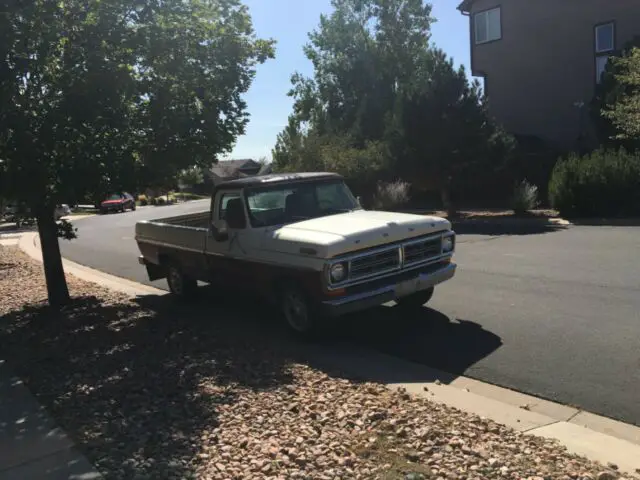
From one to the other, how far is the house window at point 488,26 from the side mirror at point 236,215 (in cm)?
2459

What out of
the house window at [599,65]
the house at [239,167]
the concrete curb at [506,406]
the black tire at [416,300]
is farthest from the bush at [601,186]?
the house at [239,167]

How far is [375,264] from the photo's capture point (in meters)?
6.61

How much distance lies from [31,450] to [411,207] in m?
23.7

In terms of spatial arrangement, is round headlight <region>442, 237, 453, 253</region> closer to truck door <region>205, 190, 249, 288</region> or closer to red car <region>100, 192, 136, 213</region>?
truck door <region>205, 190, 249, 288</region>

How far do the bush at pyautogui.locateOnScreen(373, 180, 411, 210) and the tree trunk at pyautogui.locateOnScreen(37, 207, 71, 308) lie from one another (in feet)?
55.2

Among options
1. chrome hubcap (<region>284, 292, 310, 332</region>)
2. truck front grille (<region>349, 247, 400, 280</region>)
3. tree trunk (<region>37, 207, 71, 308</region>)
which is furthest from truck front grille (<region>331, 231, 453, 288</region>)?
tree trunk (<region>37, 207, 71, 308</region>)

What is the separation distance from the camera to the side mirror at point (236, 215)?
7.55 meters

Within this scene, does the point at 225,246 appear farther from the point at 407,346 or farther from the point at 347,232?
the point at 407,346

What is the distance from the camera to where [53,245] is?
8758 mm

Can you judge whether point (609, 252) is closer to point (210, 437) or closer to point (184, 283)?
point (184, 283)

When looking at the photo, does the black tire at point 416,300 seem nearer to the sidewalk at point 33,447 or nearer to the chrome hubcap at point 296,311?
the chrome hubcap at point 296,311

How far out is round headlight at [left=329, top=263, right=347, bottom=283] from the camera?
20.5 ft

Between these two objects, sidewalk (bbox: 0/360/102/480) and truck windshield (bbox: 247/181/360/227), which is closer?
sidewalk (bbox: 0/360/102/480)

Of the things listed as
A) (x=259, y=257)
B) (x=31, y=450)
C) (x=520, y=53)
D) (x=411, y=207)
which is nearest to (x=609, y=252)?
(x=259, y=257)
